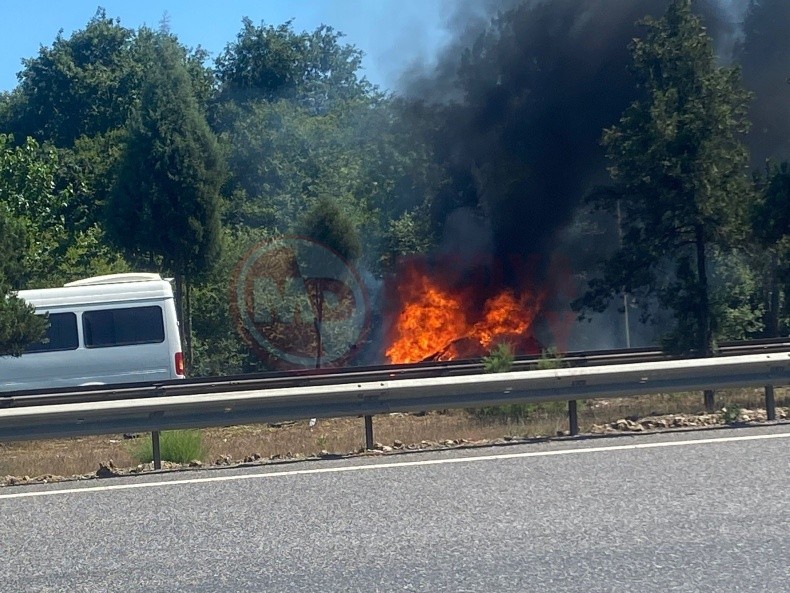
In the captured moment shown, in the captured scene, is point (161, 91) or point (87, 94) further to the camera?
point (87, 94)

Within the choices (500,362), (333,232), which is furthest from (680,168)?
(333,232)

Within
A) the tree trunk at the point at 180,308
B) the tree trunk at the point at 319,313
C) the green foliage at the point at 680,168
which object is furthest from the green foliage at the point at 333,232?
the green foliage at the point at 680,168

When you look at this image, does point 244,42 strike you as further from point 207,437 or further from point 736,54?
point 207,437

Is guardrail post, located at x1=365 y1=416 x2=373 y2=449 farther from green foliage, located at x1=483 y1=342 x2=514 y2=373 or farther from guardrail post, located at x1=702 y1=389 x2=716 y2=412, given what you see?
green foliage, located at x1=483 y1=342 x2=514 y2=373

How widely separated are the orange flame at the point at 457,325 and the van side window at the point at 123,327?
4.97 metres

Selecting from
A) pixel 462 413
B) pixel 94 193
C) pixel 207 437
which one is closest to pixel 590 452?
pixel 462 413

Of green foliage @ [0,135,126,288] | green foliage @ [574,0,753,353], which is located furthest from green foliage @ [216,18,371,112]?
green foliage @ [574,0,753,353]

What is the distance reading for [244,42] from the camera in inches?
1865

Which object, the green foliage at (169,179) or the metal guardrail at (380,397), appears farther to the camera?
the green foliage at (169,179)

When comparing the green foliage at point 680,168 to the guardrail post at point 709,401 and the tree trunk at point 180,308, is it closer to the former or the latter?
the guardrail post at point 709,401

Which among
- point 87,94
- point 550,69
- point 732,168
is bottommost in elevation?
point 732,168

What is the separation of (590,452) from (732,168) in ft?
25.8

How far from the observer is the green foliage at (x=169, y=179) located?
22.9 metres

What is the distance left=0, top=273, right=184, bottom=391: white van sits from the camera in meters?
16.0
